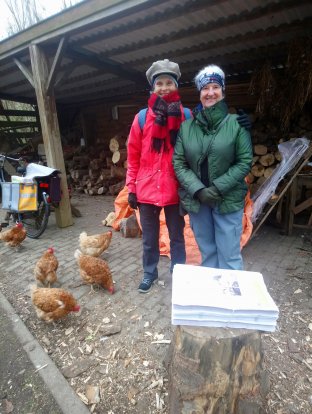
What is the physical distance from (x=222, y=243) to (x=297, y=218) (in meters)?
3.77

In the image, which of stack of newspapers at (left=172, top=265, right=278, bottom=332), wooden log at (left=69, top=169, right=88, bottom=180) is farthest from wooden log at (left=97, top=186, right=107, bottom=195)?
stack of newspapers at (left=172, top=265, right=278, bottom=332)

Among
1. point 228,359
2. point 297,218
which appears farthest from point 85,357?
point 297,218

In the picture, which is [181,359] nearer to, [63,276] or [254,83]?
[63,276]

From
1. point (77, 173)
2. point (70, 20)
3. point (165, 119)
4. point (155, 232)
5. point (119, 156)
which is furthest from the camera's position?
point (77, 173)

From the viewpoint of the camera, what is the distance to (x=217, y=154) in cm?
207

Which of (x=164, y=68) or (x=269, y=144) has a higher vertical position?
(x=164, y=68)

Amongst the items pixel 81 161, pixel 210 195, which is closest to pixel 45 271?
pixel 210 195

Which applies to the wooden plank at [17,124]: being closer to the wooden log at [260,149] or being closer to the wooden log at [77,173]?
the wooden log at [77,173]

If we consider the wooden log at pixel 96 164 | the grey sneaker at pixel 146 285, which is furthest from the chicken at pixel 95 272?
the wooden log at pixel 96 164

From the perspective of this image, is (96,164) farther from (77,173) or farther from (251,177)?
(251,177)

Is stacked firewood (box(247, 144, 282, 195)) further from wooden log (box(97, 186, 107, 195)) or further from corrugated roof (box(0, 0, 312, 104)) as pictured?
wooden log (box(97, 186, 107, 195))

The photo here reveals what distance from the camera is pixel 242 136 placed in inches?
80.6

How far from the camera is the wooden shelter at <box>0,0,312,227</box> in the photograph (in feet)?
12.5

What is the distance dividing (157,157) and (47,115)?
326 centimetres
